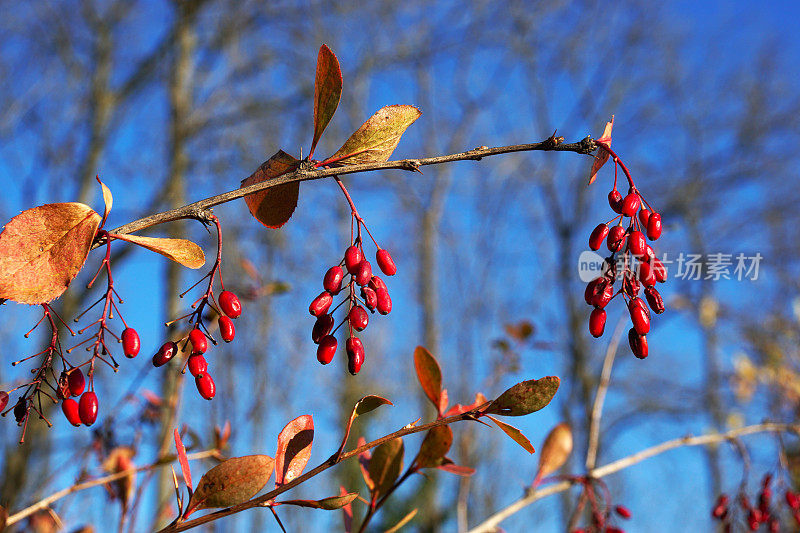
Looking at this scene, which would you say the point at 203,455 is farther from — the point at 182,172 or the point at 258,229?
the point at 258,229

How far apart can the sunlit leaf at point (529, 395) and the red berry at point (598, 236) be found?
0.17 meters

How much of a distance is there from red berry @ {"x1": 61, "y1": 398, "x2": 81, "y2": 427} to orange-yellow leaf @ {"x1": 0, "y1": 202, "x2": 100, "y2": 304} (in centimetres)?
17

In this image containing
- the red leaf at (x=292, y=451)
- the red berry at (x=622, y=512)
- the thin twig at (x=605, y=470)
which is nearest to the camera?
the red leaf at (x=292, y=451)

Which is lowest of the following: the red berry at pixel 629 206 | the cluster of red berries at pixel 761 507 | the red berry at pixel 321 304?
the cluster of red berries at pixel 761 507

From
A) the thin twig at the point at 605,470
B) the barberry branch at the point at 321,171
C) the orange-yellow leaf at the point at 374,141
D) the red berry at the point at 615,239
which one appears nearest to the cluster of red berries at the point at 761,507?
the thin twig at the point at 605,470

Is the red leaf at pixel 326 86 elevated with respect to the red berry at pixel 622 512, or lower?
elevated

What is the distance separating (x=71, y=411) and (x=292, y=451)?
26 centimetres

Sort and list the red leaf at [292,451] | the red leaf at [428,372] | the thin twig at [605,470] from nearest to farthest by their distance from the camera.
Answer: the red leaf at [292,451], the red leaf at [428,372], the thin twig at [605,470]

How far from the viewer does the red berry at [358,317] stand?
0.78 meters

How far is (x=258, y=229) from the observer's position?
7.08 meters

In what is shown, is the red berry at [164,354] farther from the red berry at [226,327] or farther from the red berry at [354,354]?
the red berry at [354,354]

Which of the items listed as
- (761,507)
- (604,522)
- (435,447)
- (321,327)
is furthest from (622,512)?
(321,327)

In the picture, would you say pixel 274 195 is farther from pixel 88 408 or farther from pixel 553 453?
pixel 553 453

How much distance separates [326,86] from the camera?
0.74 meters
